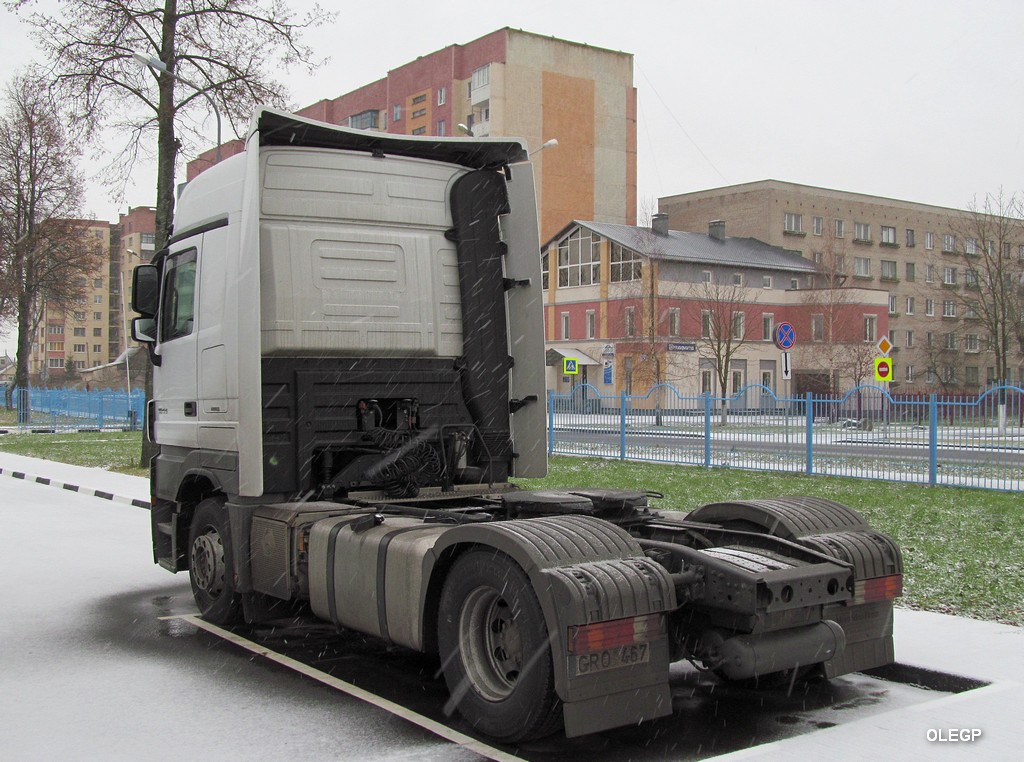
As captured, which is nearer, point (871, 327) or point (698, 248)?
point (698, 248)

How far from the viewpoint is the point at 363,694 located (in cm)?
591

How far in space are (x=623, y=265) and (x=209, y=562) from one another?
173 ft

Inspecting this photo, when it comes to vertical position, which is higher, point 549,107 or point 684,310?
point 549,107

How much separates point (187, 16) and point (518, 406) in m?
18.0

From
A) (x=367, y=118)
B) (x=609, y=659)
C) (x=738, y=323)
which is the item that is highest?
(x=367, y=118)

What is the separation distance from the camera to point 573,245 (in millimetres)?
63781

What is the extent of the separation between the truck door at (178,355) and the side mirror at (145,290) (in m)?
0.06

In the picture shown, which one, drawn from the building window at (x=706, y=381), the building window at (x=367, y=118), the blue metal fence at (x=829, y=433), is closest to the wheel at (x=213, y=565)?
the blue metal fence at (x=829, y=433)

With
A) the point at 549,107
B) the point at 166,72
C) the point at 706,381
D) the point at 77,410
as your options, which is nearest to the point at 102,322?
the point at 549,107

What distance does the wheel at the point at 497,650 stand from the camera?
15.7ft

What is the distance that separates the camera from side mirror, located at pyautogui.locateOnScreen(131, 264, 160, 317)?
832 cm

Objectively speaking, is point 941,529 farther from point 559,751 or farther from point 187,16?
point 187,16

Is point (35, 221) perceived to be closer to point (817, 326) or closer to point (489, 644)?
point (817, 326)

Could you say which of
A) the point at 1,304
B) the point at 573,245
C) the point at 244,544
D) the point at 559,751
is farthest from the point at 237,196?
the point at 573,245
